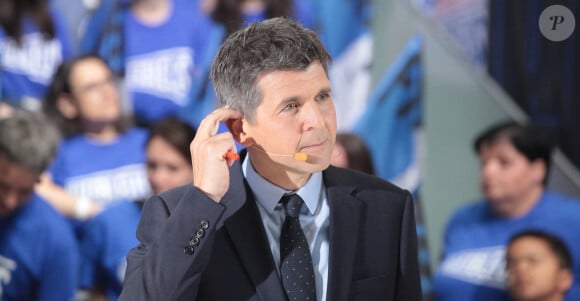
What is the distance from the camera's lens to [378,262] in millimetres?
1697

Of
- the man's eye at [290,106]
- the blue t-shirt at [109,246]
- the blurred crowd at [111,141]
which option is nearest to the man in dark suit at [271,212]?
the man's eye at [290,106]

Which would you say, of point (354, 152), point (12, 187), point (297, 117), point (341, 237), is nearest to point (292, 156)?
point (297, 117)

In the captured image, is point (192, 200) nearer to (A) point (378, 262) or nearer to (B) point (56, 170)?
(A) point (378, 262)

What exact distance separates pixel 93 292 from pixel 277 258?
Result: 10.2ft

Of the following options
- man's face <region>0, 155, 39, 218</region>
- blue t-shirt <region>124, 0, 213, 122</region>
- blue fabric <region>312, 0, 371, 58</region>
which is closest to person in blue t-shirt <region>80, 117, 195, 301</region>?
blue t-shirt <region>124, 0, 213, 122</region>

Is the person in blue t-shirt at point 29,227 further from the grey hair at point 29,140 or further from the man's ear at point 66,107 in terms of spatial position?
the man's ear at point 66,107

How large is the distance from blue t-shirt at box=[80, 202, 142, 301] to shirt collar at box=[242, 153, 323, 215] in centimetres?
290

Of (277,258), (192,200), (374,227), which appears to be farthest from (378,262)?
(192,200)

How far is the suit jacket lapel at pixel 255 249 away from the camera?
161 cm

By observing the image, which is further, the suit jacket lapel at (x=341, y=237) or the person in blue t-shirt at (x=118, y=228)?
the person in blue t-shirt at (x=118, y=228)

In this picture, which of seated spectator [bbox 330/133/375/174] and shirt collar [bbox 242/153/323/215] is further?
seated spectator [bbox 330/133/375/174]

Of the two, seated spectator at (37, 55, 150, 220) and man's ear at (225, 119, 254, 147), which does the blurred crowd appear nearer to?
seated spectator at (37, 55, 150, 220)

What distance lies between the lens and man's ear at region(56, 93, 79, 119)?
4586 mm

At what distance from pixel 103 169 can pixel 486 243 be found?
2.08 meters
